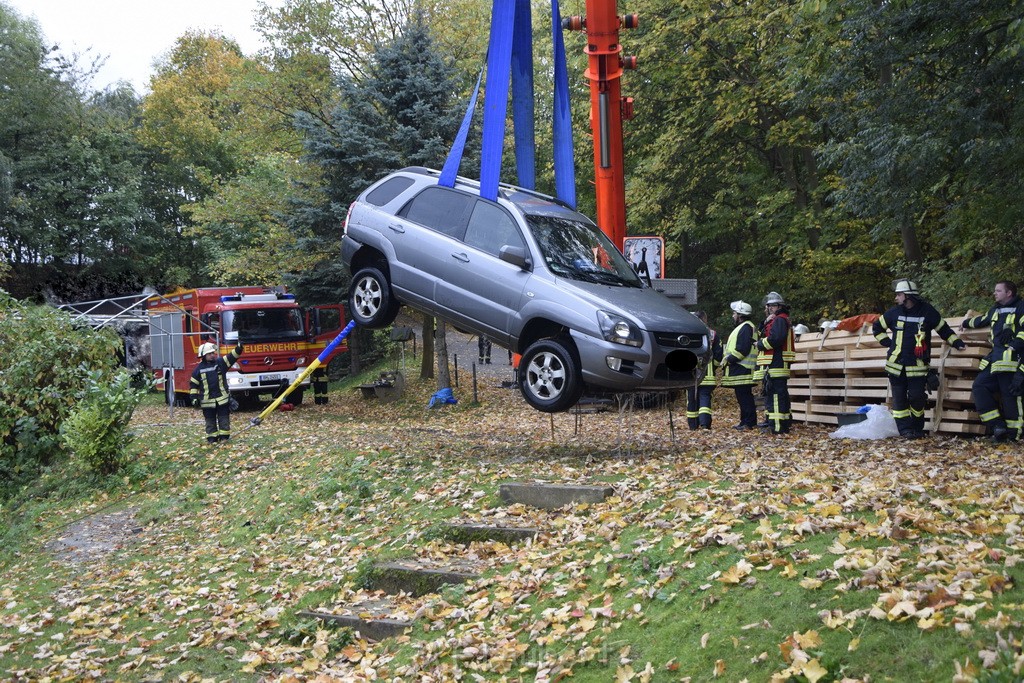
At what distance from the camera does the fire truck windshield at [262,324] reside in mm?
23141

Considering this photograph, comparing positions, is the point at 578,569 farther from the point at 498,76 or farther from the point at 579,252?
the point at 498,76

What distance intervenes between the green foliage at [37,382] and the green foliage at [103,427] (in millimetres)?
947

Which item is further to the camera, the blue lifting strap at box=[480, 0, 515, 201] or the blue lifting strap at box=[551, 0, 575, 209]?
the blue lifting strap at box=[551, 0, 575, 209]

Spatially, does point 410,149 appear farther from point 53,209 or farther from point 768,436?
point 53,209

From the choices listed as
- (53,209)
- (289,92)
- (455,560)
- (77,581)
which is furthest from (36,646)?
(53,209)

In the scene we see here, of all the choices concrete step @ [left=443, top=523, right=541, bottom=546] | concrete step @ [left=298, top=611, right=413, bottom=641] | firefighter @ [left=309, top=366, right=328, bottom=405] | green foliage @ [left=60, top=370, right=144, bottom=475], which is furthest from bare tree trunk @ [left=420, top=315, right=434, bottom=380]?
concrete step @ [left=298, top=611, right=413, bottom=641]

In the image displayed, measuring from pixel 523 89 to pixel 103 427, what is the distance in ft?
25.4

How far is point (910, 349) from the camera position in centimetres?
1106

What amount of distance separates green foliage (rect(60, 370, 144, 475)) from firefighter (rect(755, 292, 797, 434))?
9118 millimetres

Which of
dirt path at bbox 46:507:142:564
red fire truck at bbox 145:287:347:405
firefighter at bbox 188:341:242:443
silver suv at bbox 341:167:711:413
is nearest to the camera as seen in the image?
silver suv at bbox 341:167:711:413

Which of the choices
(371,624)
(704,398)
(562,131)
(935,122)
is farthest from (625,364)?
(935,122)

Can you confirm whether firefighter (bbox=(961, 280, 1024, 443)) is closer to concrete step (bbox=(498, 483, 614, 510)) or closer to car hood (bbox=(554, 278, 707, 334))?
car hood (bbox=(554, 278, 707, 334))

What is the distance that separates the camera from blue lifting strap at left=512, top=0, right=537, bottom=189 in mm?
11359

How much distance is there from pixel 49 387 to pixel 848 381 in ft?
40.0
